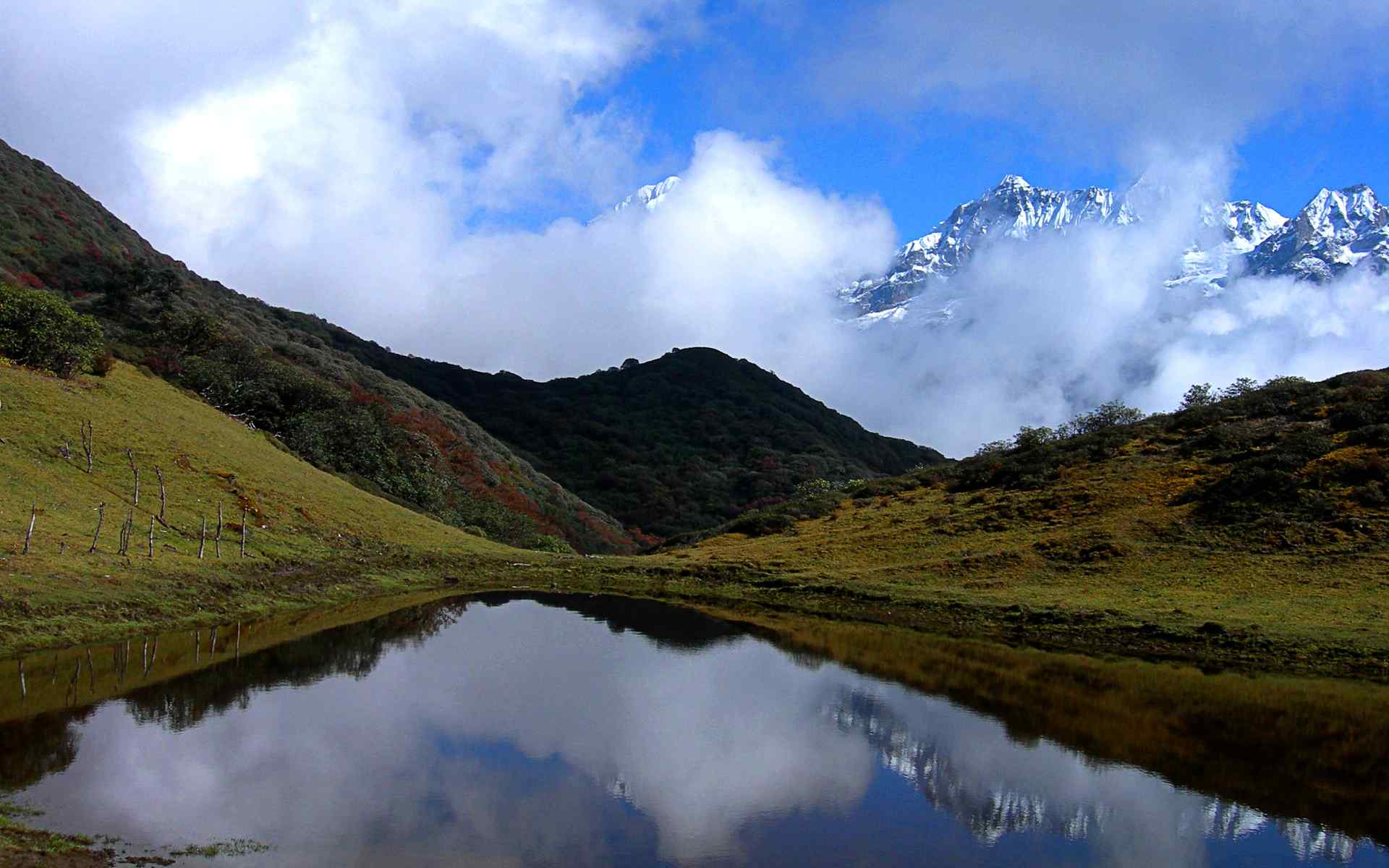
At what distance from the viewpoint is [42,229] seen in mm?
119188

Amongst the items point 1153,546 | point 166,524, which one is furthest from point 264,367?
point 1153,546

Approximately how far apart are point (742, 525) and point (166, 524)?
47.4 metres

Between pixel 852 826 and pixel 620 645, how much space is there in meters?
20.1

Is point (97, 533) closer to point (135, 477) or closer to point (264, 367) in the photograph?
point (135, 477)

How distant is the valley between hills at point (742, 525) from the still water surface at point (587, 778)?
8.03 meters

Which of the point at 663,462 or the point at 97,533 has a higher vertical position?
the point at 663,462

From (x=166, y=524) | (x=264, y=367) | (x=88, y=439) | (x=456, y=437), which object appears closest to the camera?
(x=166, y=524)

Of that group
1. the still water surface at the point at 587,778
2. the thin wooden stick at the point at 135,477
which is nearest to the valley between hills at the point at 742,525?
the thin wooden stick at the point at 135,477

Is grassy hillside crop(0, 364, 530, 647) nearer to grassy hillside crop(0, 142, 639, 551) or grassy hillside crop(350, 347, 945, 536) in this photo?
grassy hillside crop(0, 142, 639, 551)

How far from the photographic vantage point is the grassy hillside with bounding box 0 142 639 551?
8169cm

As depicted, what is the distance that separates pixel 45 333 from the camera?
5172 cm

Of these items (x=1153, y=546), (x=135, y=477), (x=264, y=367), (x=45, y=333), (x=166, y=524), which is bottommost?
(x=166, y=524)

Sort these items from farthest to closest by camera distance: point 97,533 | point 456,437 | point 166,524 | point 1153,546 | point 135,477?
1. point 456,437
2. point 1153,546
3. point 135,477
4. point 166,524
5. point 97,533

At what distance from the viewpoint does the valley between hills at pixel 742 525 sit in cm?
3372
